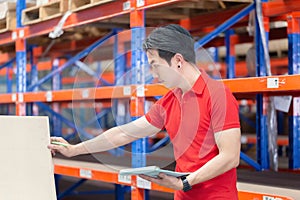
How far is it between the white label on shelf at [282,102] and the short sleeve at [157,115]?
2.26 metres

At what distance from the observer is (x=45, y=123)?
3938mm

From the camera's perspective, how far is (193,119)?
129 inches

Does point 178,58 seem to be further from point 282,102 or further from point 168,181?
point 282,102

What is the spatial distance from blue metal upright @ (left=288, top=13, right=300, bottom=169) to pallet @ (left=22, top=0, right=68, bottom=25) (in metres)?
2.15

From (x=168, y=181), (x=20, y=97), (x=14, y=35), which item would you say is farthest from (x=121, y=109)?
(x=168, y=181)

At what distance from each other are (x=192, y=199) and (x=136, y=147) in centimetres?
189

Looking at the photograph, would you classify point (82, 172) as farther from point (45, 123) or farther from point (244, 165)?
point (45, 123)

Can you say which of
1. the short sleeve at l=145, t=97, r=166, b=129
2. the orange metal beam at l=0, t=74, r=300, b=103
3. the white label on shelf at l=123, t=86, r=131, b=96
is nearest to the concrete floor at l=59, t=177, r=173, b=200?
the orange metal beam at l=0, t=74, r=300, b=103

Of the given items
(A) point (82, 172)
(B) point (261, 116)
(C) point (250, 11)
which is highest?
(C) point (250, 11)

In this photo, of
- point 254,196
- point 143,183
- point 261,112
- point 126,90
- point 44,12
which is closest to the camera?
point 254,196

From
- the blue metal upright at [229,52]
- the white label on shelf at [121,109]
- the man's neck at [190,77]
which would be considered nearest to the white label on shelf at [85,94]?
the white label on shelf at [121,109]

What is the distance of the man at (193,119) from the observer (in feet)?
10.3

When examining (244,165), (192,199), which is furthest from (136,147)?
(192,199)

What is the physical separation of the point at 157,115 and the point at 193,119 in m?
0.38
